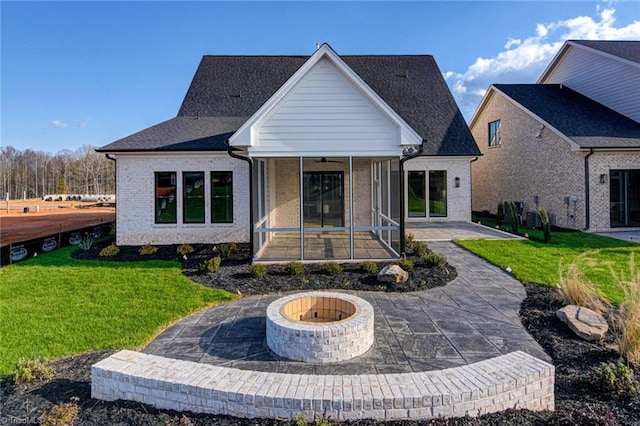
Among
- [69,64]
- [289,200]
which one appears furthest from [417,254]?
[69,64]

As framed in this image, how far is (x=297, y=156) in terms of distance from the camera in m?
9.27

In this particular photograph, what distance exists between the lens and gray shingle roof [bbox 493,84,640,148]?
14065mm

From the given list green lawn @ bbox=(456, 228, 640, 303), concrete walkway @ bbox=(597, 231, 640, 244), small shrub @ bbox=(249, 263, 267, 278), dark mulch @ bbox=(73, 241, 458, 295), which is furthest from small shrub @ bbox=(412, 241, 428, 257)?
concrete walkway @ bbox=(597, 231, 640, 244)

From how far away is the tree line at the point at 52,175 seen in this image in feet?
212

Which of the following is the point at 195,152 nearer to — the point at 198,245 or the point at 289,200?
the point at 198,245

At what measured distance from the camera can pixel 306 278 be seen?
8.28 m

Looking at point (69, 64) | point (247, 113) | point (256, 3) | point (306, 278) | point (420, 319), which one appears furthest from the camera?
point (69, 64)

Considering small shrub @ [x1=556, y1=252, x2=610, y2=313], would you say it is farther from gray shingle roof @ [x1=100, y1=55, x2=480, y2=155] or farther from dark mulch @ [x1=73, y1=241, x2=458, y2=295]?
gray shingle roof @ [x1=100, y1=55, x2=480, y2=155]

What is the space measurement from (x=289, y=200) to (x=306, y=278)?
6.59 metres

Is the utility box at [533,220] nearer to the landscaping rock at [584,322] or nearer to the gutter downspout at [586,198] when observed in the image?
the gutter downspout at [586,198]

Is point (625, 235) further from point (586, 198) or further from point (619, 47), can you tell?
point (619, 47)

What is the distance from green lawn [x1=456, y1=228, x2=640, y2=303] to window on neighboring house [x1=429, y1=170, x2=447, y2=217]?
13.5ft

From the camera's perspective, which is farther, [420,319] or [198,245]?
[198,245]

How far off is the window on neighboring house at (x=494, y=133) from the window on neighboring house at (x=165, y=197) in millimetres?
17140
